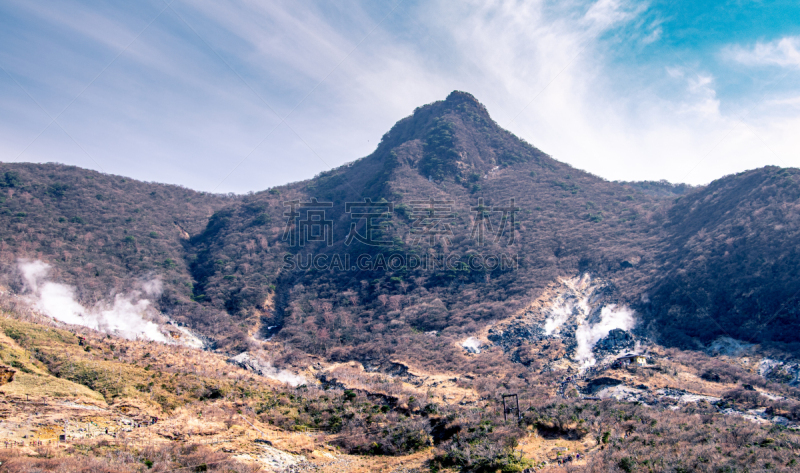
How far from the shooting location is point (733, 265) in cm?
2933

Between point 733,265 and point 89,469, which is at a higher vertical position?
point 733,265

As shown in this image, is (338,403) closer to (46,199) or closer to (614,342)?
(614,342)

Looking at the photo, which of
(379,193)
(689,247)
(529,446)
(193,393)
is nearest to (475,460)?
(529,446)

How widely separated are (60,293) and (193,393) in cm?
2352

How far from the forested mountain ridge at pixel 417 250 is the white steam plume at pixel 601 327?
1161mm

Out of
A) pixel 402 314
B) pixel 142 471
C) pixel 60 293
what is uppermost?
pixel 60 293

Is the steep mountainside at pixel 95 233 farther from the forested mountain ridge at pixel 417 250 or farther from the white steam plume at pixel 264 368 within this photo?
the white steam plume at pixel 264 368

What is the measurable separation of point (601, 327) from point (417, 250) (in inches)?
803

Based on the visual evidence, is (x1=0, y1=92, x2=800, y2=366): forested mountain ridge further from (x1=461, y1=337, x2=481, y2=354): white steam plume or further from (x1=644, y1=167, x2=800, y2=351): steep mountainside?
(x1=461, y1=337, x2=481, y2=354): white steam plume

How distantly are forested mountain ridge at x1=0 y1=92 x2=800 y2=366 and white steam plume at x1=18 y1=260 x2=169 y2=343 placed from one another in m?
1.52

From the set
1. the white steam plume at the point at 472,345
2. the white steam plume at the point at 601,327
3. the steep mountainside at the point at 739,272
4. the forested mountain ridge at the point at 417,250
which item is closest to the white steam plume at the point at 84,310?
the forested mountain ridge at the point at 417,250

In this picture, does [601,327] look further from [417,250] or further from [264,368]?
[264,368]

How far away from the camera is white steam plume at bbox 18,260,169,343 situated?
2803cm

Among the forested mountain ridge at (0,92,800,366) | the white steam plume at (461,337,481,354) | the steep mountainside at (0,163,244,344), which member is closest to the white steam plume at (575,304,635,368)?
the forested mountain ridge at (0,92,800,366)
